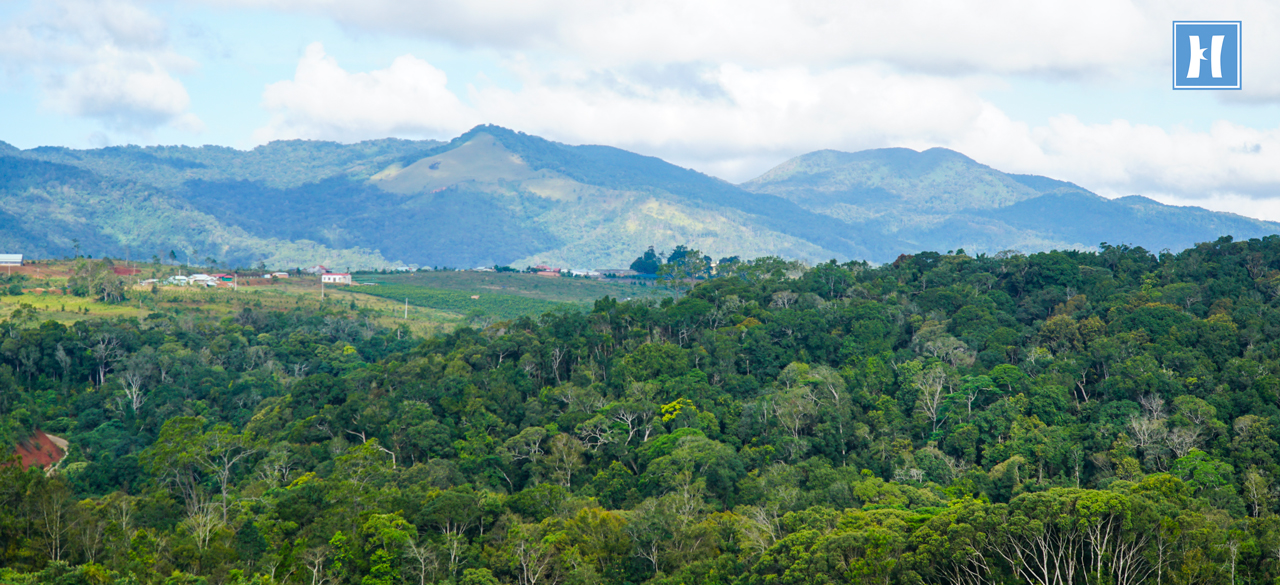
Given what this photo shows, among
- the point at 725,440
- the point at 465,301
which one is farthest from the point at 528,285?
the point at 725,440

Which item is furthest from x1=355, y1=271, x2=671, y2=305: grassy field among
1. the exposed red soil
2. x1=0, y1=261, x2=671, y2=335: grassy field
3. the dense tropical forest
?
the exposed red soil

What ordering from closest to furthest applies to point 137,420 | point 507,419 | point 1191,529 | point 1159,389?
1. point 1191,529
2. point 1159,389
3. point 507,419
4. point 137,420

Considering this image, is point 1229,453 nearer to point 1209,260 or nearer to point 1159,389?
point 1159,389

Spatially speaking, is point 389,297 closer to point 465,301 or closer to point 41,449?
point 465,301

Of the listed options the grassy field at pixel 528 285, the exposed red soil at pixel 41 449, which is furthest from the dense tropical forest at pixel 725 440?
the grassy field at pixel 528 285

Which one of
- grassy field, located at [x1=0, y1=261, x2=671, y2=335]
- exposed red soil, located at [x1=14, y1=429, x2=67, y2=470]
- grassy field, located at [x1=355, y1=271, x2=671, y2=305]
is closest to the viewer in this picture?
exposed red soil, located at [x1=14, y1=429, x2=67, y2=470]

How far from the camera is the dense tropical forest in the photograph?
31.0 metres

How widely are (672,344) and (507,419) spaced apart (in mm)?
10367

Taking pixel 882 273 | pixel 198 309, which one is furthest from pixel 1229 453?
pixel 198 309

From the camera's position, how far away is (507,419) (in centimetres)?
4806

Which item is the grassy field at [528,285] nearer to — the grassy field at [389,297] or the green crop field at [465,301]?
the grassy field at [389,297]

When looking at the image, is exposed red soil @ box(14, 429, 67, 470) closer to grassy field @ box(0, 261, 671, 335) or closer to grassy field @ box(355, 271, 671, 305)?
grassy field @ box(0, 261, 671, 335)

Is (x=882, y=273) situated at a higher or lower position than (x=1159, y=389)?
higher

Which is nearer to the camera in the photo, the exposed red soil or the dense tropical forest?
the dense tropical forest
